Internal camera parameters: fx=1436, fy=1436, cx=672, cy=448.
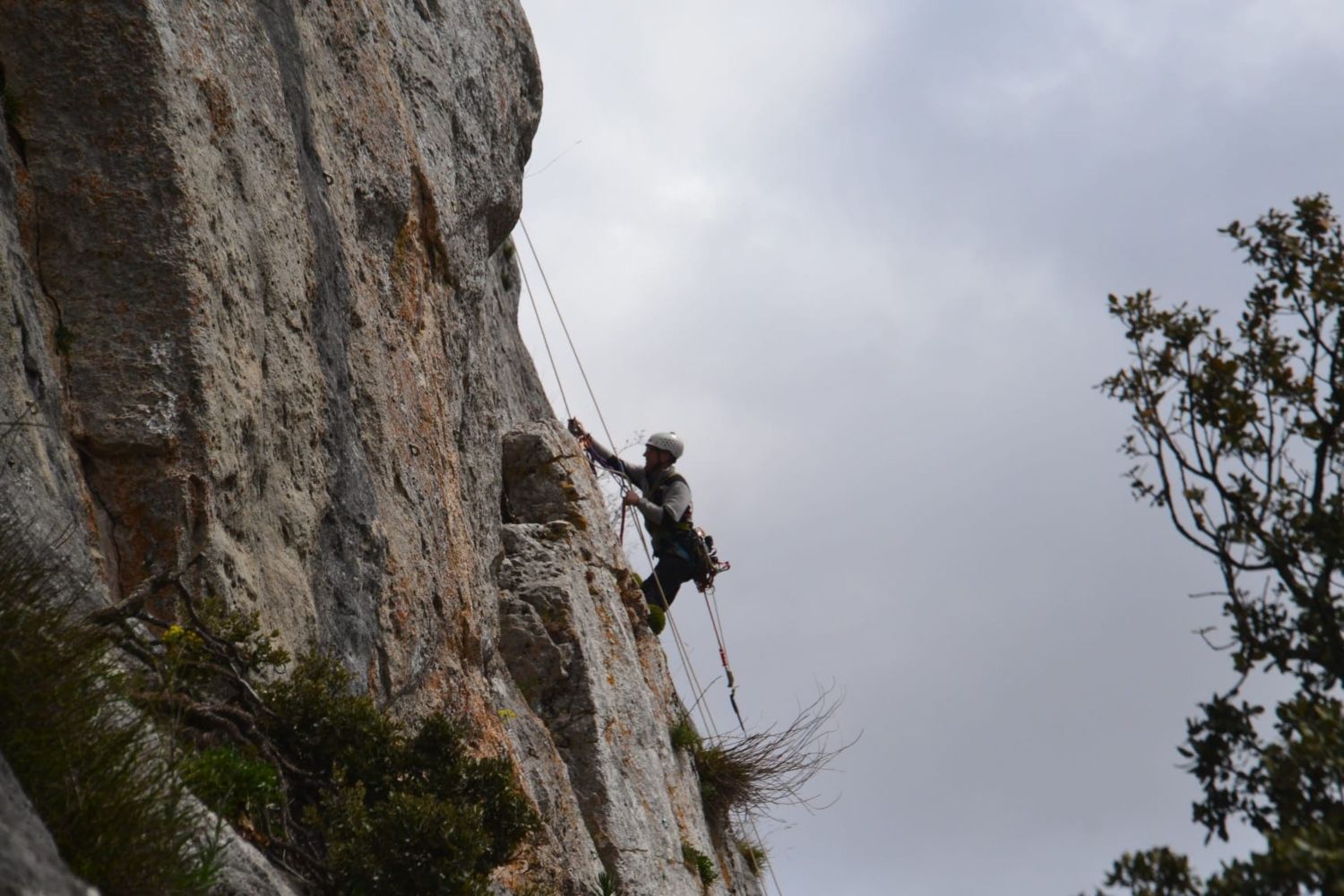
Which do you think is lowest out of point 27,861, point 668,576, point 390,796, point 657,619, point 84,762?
point 27,861

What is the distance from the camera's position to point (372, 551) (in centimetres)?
853

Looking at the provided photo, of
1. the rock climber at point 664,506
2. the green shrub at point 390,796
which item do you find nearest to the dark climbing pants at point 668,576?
the rock climber at point 664,506

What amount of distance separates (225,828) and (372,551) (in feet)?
10.5

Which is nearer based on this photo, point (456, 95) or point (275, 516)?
point (275, 516)

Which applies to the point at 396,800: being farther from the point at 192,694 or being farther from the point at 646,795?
the point at 646,795

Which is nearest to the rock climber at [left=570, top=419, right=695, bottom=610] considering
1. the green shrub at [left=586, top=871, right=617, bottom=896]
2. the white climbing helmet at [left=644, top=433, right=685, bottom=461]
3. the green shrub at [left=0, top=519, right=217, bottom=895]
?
the white climbing helmet at [left=644, top=433, right=685, bottom=461]

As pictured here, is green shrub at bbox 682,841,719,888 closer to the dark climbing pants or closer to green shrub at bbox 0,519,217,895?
the dark climbing pants

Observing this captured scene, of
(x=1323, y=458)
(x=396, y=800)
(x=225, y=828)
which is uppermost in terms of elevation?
(x=1323, y=458)

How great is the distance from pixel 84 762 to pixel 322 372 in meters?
4.08

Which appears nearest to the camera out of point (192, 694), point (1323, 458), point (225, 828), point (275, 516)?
point (1323, 458)

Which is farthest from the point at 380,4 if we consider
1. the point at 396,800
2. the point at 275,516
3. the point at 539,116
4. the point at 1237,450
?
the point at 1237,450

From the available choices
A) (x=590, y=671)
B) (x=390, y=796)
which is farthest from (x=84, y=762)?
(x=590, y=671)

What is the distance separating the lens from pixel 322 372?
331 inches

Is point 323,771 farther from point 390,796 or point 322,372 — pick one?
point 322,372
